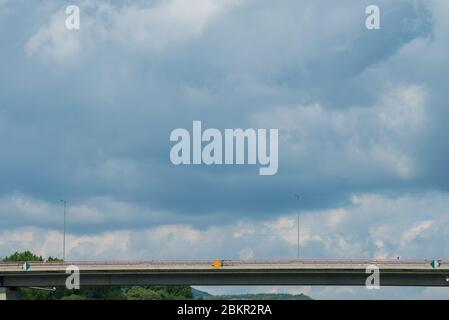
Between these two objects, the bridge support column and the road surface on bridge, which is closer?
the road surface on bridge

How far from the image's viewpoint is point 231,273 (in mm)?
140750

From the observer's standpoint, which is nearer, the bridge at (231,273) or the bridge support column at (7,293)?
the bridge at (231,273)

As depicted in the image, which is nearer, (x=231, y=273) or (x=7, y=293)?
(x=231, y=273)

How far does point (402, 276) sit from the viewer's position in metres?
134

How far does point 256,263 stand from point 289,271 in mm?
5516

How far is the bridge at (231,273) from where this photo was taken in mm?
132750

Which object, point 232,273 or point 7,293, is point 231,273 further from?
point 7,293

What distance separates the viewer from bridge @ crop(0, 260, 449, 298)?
133 metres

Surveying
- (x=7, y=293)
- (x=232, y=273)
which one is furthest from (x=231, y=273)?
(x=7, y=293)

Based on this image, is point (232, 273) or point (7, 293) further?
point (7, 293)

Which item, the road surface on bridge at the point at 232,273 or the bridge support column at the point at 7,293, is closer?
the road surface on bridge at the point at 232,273
